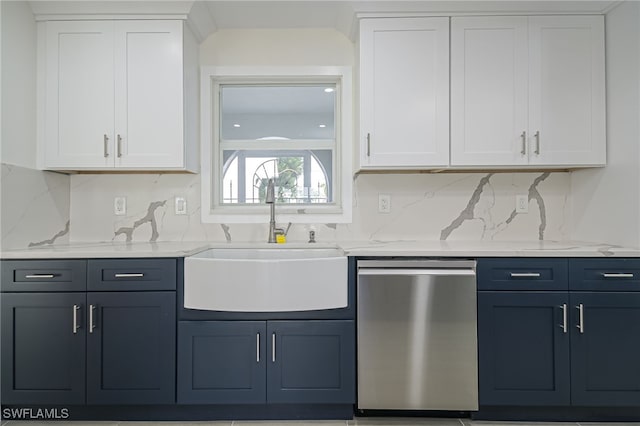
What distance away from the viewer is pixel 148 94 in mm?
2344

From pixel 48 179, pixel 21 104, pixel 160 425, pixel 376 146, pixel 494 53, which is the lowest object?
pixel 160 425

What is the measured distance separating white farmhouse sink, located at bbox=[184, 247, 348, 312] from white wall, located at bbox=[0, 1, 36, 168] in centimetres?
117

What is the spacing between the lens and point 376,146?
2.34 metres

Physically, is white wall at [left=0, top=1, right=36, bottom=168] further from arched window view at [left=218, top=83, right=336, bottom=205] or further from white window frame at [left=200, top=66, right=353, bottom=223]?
arched window view at [left=218, top=83, right=336, bottom=205]

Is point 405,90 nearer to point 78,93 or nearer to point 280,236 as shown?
point 280,236

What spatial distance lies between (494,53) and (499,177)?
2.58 ft

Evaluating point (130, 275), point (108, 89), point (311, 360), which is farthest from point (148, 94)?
point (311, 360)

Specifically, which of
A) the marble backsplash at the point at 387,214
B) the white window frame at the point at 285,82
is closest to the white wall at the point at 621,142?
the marble backsplash at the point at 387,214

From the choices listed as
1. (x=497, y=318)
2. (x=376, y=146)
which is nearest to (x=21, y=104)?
(x=376, y=146)

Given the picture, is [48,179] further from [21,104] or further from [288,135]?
[288,135]

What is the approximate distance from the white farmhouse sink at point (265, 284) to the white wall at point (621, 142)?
→ 1.55m

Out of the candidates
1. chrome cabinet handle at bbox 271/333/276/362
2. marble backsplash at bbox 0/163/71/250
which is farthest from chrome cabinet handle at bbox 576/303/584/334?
marble backsplash at bbox 0/163/71/250

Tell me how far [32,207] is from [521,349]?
9.14ft

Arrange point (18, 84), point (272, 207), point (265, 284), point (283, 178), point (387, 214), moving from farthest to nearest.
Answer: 1. point (283, 178)
2. point (387, 214)
3. point (272, 207)
4. point (18, 84)
5. point (265, 284)
